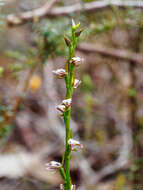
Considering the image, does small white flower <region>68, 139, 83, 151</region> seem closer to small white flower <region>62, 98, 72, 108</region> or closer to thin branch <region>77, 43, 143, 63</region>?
small white flower <region>62, 98, 72, 108</region>

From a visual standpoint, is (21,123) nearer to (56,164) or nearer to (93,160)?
(93,160)

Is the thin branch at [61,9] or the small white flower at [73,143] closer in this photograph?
the small white flower at [73,143]

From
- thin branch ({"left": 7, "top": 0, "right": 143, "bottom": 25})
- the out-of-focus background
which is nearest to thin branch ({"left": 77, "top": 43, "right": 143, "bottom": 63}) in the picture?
the out-of-focus background

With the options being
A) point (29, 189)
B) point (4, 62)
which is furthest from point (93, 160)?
point (4, 62)

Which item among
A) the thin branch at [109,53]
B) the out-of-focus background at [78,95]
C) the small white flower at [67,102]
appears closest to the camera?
the small white flower at [67,102]

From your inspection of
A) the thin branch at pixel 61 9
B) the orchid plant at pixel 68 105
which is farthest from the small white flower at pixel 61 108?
the thin branch at pixel 61 9

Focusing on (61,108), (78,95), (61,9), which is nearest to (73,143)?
(61,108)

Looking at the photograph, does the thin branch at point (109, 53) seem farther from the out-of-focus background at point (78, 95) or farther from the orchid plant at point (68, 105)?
the orchid plant at point (68, 105)

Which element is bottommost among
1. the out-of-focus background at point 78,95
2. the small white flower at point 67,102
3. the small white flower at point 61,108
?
the small white flower at point 61,108
